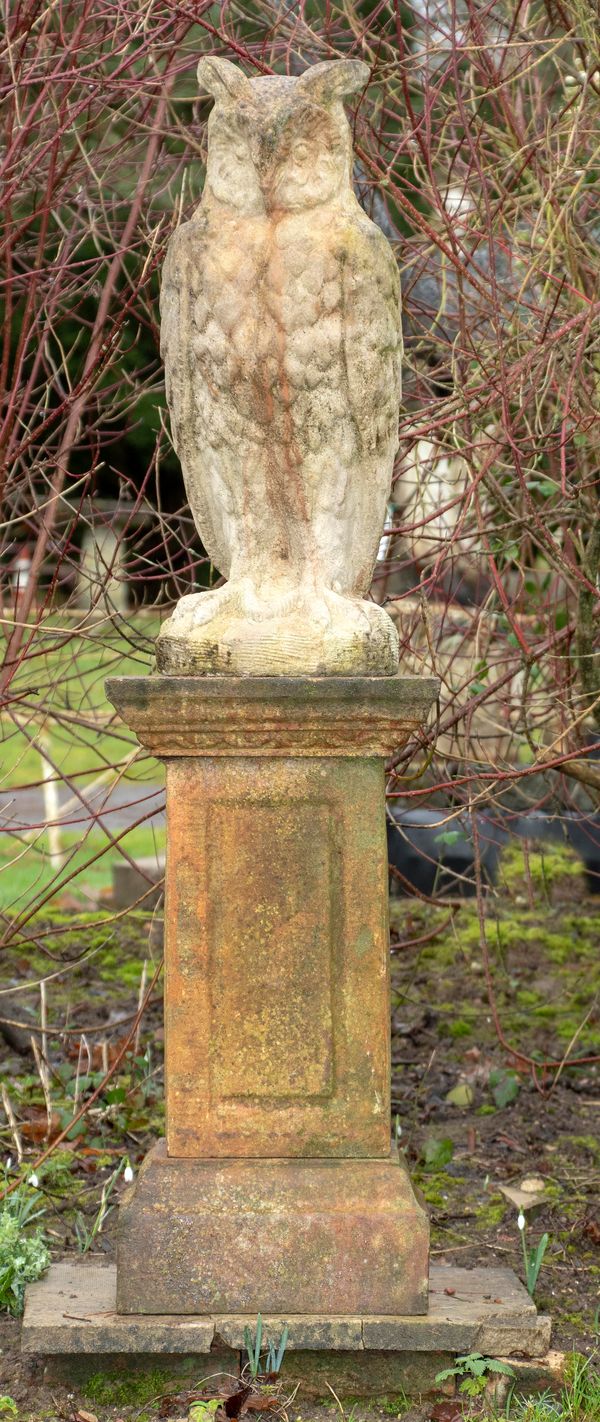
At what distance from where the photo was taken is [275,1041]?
140 inches

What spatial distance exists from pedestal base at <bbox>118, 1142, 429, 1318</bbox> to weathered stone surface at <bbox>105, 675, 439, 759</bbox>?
1041 mm

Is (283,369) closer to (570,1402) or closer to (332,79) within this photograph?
(332,79)

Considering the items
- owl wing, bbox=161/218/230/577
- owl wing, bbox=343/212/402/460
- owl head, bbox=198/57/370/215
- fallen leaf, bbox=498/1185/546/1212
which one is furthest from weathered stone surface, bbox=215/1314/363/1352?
owl head, bbox=198/57/370/215

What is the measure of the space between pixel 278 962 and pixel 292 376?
136 centimetres

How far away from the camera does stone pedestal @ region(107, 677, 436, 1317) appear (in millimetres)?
3488

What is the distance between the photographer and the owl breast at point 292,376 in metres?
3.42

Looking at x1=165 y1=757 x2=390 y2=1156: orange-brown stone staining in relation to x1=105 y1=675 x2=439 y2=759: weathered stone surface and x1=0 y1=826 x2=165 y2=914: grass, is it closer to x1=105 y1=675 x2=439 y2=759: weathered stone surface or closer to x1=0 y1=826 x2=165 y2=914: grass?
x1=105 y1=675 x2=439 y2=759: weathered stone surface

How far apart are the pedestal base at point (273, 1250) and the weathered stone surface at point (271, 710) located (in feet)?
3.41

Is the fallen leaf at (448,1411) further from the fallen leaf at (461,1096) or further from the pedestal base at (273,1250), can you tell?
the fallen leaf at (461,1096)

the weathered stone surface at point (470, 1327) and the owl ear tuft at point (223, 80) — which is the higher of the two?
the owl ear tuft at point (223, 80)

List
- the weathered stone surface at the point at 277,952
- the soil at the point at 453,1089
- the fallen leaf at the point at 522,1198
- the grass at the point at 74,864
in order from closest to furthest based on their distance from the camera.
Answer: the weathered stone surface at the point at 277,952, the soil at the point at 453,1089, the fallen leaf at the point at 522,1198, the grass at the point at 74,864

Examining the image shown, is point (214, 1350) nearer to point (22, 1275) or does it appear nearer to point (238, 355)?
point (22, 1275)

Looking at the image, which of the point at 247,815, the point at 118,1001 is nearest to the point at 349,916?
the point at 247,815

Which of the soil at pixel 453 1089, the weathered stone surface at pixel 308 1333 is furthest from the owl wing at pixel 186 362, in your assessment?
the weathered stone surface at pixel 308 1333
